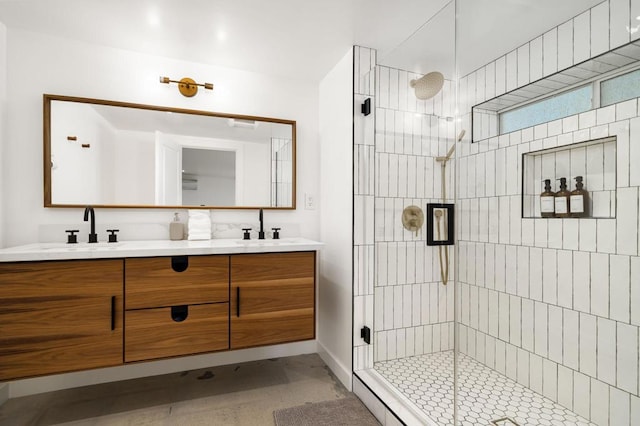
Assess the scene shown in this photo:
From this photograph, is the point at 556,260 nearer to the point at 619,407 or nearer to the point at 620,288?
the point at 620,288

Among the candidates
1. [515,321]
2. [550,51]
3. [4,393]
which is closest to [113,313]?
[4,393]

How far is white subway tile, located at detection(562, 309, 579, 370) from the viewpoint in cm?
154

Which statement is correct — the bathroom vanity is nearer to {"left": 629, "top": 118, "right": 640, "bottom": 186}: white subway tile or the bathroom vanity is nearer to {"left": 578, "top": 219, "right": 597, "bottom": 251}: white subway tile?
{"left": 578, "top": 219, "right": 597, "bottom": 251}: white subway tile

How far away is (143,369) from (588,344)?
2552 millimetres

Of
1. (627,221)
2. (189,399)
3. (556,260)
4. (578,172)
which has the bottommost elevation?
(189,399)

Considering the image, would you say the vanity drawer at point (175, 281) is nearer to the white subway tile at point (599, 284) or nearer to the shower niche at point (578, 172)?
the shower niche at point (578, 172)

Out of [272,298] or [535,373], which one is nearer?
[535,373]

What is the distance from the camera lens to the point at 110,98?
2.07 m

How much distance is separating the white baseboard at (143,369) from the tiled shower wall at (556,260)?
4.43 feet

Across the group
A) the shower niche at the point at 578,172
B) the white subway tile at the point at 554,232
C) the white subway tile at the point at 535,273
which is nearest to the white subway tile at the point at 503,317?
the white subway tile at the point at 535,273

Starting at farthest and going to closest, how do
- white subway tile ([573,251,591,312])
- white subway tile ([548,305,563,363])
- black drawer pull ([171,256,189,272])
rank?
black drawer pull ([171,256,189,272])
white subway tile ([548,305,563,363])
white subway tile ([573,251,591,312])

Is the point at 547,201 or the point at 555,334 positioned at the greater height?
the point at 547,201

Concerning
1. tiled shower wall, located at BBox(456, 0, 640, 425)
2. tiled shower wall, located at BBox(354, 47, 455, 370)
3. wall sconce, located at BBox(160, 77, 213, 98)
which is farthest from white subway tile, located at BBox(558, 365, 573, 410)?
wall sconce, located at BBox(160, 77, 213, 98)

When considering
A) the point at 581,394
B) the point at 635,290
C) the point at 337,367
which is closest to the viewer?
the point at 635,290
